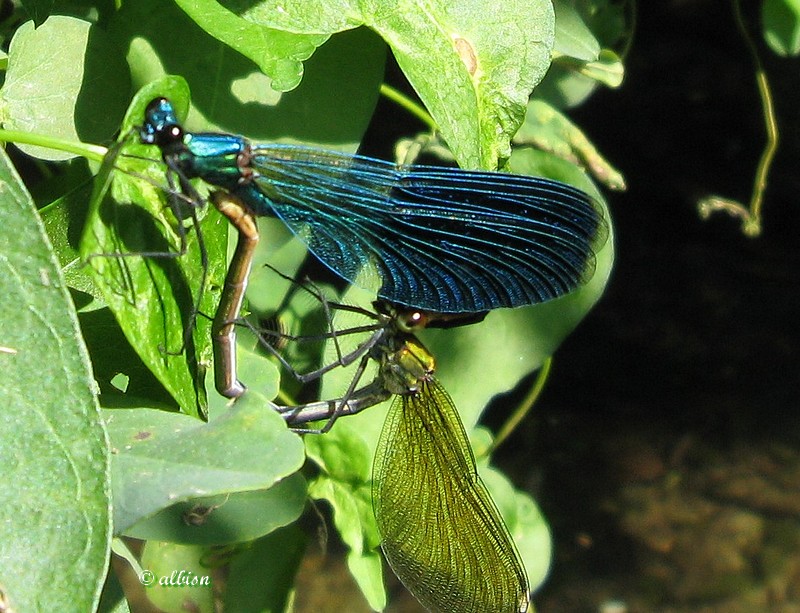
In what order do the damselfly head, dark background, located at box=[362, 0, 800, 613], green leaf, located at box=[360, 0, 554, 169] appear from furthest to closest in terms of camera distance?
dark background, located at box=[362, 0, 800, 613], green leaf, located at box=[360, 0, 554, 169], the damselfly head

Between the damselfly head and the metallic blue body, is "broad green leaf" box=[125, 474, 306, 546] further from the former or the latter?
the damselfly head

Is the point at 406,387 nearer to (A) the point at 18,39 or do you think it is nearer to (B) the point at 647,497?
(A) the point at 18,39

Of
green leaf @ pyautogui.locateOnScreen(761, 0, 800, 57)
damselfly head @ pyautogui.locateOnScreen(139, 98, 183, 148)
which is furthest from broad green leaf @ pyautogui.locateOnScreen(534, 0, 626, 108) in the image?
damselfly head @ pyautogui.locateOnScreen(139, 98, 183, 148)

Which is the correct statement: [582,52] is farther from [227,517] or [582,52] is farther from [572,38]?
[227,517]

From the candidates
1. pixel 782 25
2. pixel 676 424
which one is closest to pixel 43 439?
pixel 782 25

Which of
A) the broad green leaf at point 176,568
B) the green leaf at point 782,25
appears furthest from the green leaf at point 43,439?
the green leaf at point 782,25

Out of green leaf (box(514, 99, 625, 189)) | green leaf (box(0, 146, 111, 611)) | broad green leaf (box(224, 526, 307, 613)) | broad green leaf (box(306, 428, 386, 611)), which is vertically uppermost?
green leaf (box(0, 146, 111, 611))
